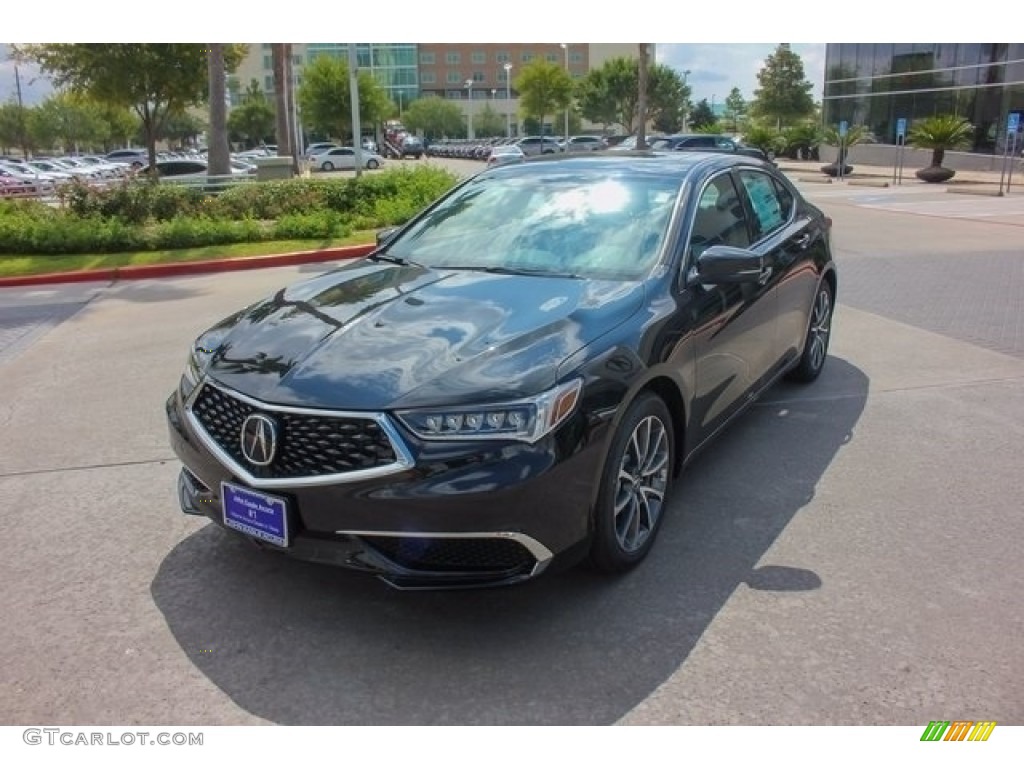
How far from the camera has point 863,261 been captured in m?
12.0

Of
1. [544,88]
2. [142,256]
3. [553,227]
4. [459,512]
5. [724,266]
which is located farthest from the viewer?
[544,88]

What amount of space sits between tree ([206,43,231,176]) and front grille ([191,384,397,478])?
1973 centimetres

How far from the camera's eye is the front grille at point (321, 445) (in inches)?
113

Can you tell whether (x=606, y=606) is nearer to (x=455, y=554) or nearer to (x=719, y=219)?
(x=455, y=554)

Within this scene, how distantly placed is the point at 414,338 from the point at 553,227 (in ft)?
4.28

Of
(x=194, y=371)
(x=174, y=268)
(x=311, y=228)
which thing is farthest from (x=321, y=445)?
(x=311, y=228)

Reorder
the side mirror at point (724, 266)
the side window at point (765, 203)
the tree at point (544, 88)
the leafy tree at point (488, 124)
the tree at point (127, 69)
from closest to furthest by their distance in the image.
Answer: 1. the side mirror at point (724, 266)
2. the side window at point (765, 203)
3. the tree at point (127, 69)
4. the tree at point (544, 88)
5. the leafy tree at point (488, 124)

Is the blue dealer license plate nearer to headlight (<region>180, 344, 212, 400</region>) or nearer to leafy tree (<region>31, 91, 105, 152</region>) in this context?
headlight (<region>180, 344, 212, 400</region>)

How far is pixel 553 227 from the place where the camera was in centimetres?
432

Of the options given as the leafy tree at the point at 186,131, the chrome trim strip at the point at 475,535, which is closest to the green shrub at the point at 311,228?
the chrome trim strip at the point at 475,535

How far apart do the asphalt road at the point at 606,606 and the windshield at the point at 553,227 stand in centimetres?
128

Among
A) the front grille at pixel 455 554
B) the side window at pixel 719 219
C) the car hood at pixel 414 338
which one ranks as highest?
the side window at pixel 719 219

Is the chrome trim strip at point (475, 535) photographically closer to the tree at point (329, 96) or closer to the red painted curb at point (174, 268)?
the red painted curb at point (174, 268)

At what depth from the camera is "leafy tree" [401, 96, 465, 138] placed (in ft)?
325
